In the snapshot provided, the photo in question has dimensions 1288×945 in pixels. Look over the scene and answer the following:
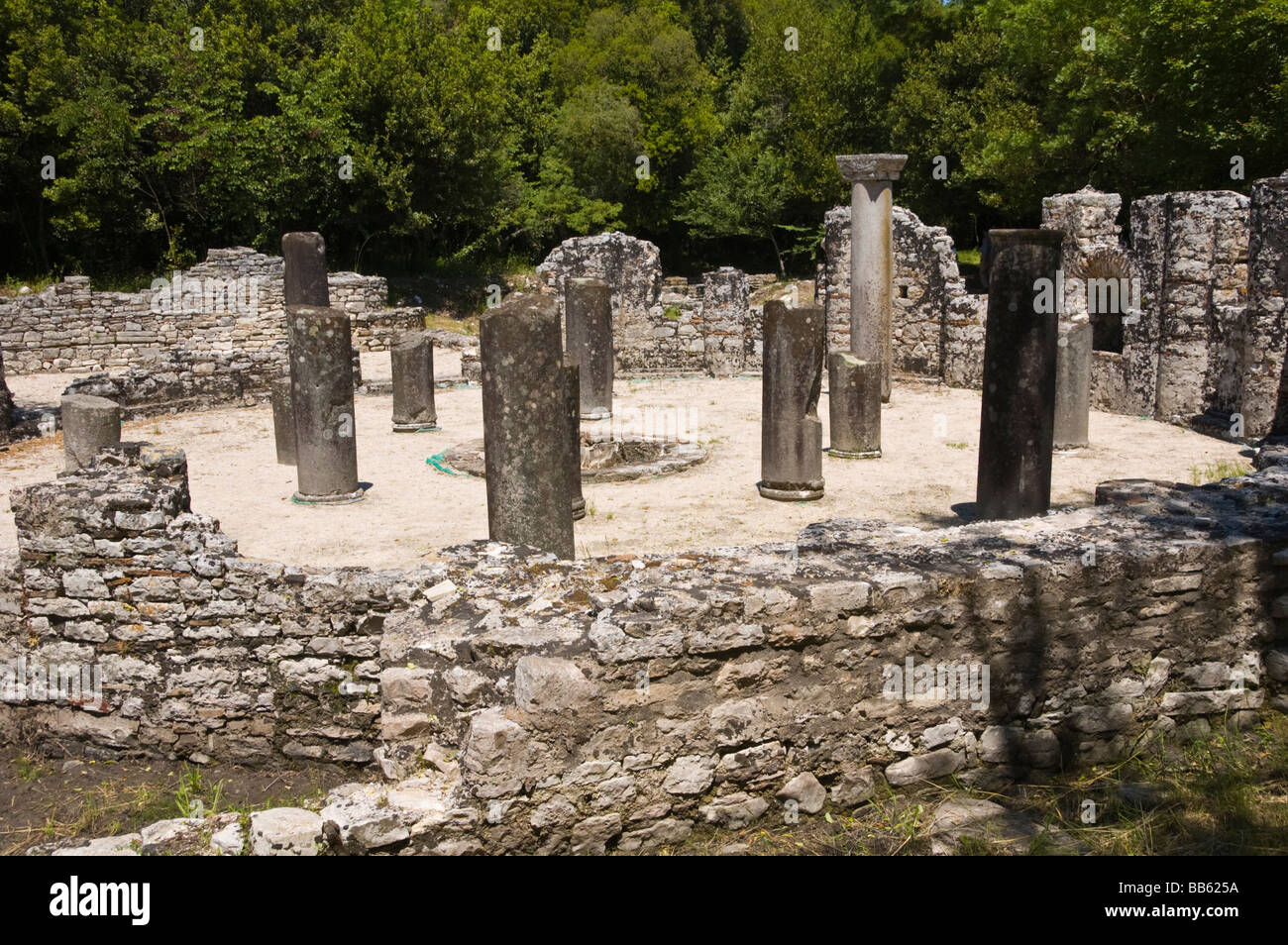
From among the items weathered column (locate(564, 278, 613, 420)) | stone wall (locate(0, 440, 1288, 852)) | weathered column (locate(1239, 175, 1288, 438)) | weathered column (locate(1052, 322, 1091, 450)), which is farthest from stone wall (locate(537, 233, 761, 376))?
stone wall (locate(0, 440, 1288, 852))

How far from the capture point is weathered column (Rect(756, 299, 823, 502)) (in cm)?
1223

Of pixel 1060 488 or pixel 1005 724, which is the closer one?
pixel 1005 724

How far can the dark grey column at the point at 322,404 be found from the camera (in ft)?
40.8

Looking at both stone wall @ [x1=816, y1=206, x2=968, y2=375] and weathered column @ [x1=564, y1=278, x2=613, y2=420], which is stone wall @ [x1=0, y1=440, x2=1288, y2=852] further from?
stone wall @ [x1=816, y1=206, x2=968, y2=375]

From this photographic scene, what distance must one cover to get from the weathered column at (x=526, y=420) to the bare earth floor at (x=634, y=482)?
0.19 m

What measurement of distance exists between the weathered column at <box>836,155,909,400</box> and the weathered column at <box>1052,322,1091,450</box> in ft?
11.8

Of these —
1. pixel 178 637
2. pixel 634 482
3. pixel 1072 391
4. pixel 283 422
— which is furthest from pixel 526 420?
pixel 1072 391

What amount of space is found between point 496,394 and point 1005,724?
15.1ft

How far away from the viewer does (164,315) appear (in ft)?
81.8

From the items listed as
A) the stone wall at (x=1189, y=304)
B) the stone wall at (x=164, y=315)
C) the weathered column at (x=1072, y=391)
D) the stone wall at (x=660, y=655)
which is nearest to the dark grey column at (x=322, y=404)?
the stone wall at (x=660, y=655)

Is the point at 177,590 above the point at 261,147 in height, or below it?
below

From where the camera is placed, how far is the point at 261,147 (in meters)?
29.5

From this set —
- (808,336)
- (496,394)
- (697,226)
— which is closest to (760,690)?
(496,394)

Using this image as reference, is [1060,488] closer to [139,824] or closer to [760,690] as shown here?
Answer: [760,690]
